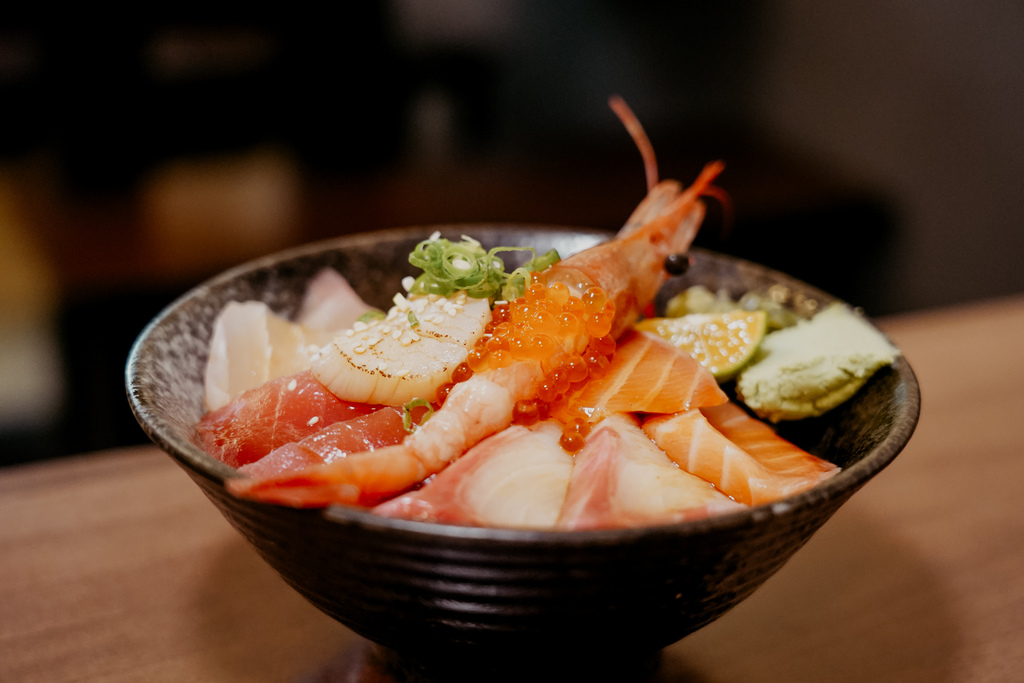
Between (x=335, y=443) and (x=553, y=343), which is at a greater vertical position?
(x=553, y=343)

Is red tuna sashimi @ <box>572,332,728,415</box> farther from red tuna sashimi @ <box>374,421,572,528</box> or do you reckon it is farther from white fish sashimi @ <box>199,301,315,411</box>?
white fish sashimi @ <box>199,301,315,411</box>

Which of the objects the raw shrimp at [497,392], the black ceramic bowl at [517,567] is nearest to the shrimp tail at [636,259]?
the raw shrimp at [497,392]

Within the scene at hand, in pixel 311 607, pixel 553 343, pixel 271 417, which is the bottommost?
pixel 311 607

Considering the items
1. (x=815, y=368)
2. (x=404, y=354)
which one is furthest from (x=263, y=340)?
(x=815, y=368)

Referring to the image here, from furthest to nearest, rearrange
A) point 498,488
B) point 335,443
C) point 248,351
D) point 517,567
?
1. point 248,351
2. point 335,443
3. point 498,488
4. point 517,567

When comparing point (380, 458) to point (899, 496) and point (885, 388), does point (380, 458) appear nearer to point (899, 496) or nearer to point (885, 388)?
point (885, 388)

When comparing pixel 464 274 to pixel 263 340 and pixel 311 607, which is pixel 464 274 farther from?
pixel 311 607
